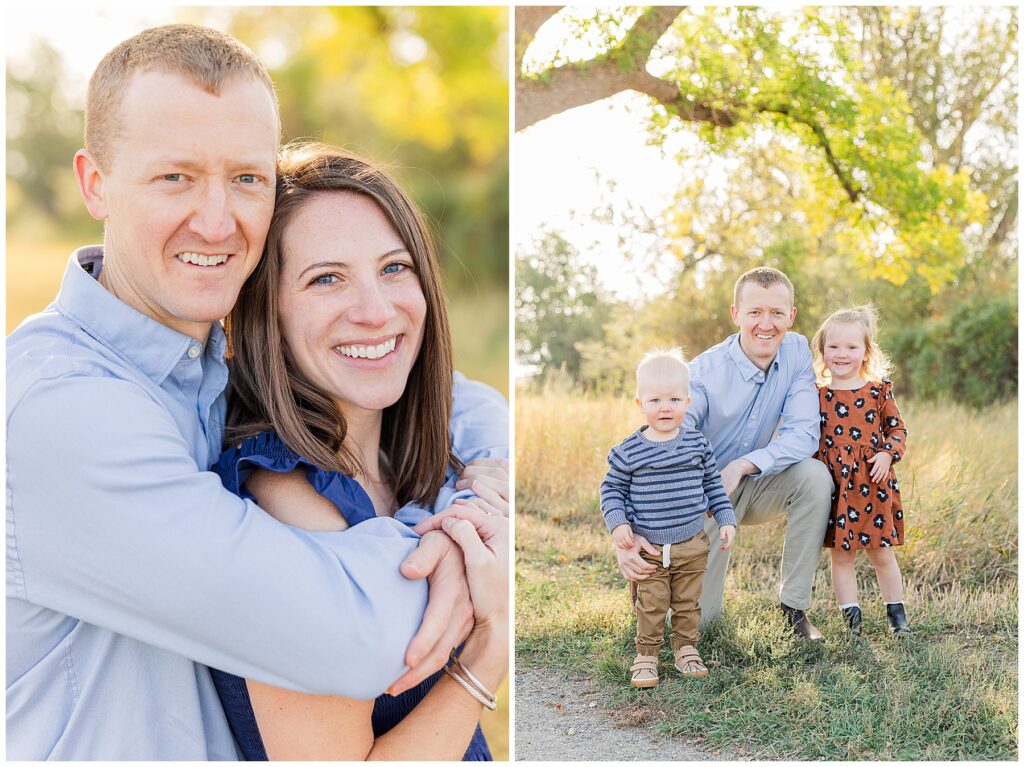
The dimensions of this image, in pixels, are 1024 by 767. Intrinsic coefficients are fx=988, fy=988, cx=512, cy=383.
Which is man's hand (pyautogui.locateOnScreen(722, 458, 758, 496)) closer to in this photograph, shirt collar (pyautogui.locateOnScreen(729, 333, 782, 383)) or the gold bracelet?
shirt collar (pyautogui.locateOnScreen(729, 333, 782, 383))

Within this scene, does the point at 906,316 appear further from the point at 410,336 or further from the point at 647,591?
the point at 410,336

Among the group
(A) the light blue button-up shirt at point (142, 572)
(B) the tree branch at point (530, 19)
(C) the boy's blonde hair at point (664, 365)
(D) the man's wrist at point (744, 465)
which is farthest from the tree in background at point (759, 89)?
(A) the light blue button-up shirt at point (142, 572)

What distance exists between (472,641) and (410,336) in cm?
79

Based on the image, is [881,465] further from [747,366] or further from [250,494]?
[250,494]

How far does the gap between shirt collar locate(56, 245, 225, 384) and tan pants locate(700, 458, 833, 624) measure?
198cm

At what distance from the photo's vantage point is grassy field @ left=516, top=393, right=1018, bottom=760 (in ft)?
10.5

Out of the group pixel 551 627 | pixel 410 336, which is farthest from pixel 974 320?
pixel 410 336

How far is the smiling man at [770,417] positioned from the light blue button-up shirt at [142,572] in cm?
151

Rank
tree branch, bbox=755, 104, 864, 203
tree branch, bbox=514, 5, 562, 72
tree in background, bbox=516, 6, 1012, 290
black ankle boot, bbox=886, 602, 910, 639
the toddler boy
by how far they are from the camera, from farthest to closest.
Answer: tree branch, bbox=755, 104, 864, 203 → tree in background, bbox=516, 6, 1012, 290 → tree branch, bbox=514, 5, 562, 72 → black ankle boot, bbox=886, 602, 910, 639 → the toddler boy

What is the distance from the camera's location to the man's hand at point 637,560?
128 inches

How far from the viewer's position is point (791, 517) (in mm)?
3512

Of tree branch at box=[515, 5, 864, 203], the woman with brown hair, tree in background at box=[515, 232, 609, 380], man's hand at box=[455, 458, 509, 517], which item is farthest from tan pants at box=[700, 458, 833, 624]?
tree in background at box=[515, 232, 609, 380]

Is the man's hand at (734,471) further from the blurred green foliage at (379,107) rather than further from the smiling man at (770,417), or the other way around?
the blurred green foliage at (379,107)

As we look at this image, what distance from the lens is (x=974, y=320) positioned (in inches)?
283
